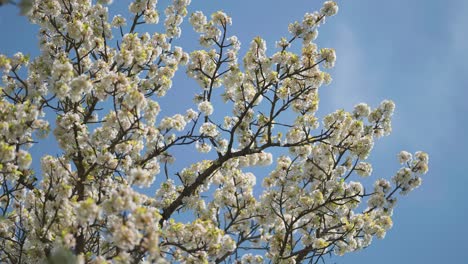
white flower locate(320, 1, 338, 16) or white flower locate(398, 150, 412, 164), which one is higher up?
white flower locate(320, 1, 338, 16)

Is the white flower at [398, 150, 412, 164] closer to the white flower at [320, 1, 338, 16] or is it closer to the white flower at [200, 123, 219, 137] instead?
the white flower at [320, 1, 338, 16]

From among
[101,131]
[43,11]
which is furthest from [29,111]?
[43,11]

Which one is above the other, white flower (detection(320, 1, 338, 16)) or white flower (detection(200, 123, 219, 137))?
white flower (detection(320, 1, 338, 16))

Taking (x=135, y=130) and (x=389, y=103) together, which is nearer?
(x=135, y=130)

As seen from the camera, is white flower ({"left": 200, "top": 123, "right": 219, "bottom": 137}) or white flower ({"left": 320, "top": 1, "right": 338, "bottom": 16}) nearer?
white flower ({"left": 320, "top": 1, "right": 338, "bottom": 16})

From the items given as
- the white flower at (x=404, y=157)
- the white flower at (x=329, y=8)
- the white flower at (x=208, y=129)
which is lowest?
the white flower at (x=404, y=157)

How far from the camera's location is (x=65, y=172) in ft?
32.9

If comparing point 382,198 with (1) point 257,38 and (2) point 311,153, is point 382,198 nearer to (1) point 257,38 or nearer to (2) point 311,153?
(2) point 311,153

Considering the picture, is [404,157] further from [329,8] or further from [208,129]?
[208,129]

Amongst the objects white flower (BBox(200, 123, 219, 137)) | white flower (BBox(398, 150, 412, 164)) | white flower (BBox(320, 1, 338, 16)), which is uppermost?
white flower (BBox(320, 1, 338, 16))

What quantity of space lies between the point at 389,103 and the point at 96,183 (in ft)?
24.3

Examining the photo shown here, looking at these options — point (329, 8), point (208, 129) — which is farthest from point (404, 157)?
point (208, 129)

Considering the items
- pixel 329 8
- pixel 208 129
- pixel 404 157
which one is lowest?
pixel 404 157

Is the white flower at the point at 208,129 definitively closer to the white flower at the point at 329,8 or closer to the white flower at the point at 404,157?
the white flower at the point at 329,8
